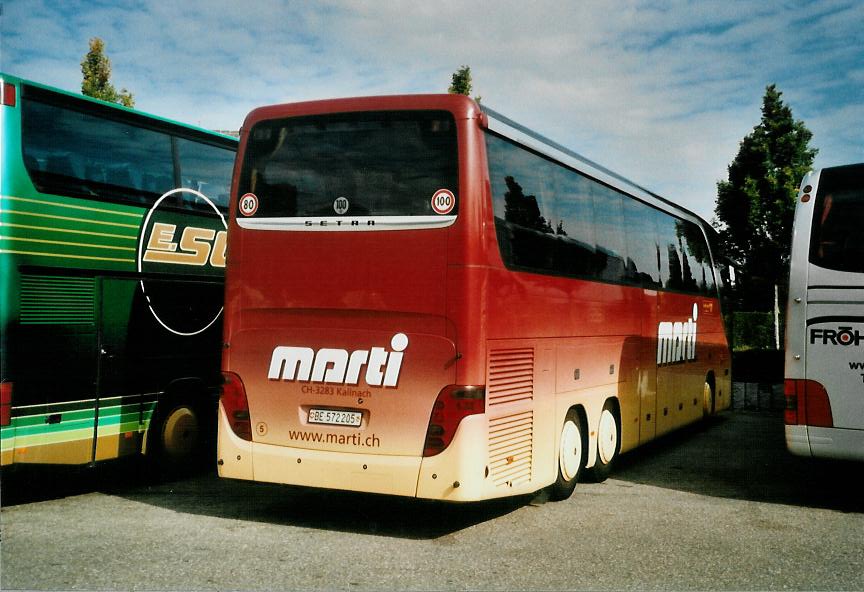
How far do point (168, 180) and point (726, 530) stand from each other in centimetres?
650

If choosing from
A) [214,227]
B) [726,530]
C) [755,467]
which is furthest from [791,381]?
[214,227]

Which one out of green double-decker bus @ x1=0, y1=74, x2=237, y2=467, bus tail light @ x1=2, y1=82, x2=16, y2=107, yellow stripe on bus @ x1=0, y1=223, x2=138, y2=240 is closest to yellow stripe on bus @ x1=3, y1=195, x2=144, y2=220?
green double-decker bus @ x1=0, y1=74, x2=237, y2=467

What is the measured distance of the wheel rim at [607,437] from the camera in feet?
33.4

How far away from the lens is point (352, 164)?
24.9ft

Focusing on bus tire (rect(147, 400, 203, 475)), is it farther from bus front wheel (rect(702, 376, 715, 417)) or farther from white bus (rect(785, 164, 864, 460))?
bus front wheel (rect(702, 376, 715, 417))

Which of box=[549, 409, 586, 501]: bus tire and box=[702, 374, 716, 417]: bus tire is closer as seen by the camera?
box=[549, 409, 586, 501]: bus tire

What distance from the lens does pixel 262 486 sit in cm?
976

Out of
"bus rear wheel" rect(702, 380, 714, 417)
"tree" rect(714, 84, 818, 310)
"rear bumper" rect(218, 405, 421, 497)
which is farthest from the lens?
"tree" rect(714, 84, 818, 310)

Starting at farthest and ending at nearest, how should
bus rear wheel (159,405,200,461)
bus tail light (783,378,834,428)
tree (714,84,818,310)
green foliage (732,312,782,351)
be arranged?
green foliage (732,312,782,351) → tree (714,84,818,310) → bus rear wheel (159,405,200,461) → bus tail light (783,378,834,428)

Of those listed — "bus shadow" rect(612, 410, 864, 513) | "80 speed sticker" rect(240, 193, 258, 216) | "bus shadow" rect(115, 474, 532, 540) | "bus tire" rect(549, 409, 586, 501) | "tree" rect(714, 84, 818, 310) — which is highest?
"tree" rect(714, 84, 818, 310)

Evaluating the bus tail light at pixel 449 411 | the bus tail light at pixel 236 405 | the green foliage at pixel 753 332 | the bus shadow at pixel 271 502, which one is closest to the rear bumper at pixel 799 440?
the bus shadow at pixel 271 502

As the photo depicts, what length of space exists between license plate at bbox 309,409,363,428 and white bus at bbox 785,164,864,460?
4.30 metres

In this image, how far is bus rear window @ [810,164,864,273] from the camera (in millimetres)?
8664

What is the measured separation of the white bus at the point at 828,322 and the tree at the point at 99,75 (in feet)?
79.7
